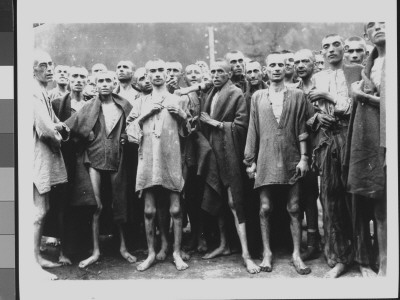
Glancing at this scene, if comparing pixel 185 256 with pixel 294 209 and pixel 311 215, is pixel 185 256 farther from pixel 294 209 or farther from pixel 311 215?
pixel 311 215

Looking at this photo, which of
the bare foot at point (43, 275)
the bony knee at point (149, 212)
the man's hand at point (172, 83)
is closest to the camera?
the bare foot at point (43, 275)

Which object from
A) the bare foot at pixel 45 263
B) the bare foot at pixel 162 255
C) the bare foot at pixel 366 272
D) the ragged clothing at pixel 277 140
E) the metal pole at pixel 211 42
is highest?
the metal pole at pixel 211 42

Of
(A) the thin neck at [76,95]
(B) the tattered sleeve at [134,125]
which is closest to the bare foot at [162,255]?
(B) the tattered sleeve at [134,125]

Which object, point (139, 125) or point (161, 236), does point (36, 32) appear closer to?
point (139, 125)

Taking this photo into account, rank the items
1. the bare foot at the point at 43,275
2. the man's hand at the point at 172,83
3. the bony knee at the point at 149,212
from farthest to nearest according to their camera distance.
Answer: the man's hand at the point at 172,83 → the bony knee at the point at 149,212 → the bare foot at the point at 43,275

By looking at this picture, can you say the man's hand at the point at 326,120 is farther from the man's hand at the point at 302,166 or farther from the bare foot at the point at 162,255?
the bare foot at the point at 162,255

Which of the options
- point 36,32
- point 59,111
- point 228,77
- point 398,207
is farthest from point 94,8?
point 398,207

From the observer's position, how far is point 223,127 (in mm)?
4652

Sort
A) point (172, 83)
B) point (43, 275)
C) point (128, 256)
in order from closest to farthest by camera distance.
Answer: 1. point (43, 275)
2. point (128, 256)
3. point (172, 83)

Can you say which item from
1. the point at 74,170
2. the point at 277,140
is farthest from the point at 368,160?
the point at 74,170

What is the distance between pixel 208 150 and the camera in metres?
4.65

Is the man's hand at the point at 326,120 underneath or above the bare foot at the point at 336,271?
above

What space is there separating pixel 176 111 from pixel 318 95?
3.20ft

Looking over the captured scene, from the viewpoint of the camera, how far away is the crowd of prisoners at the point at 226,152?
4.55 m
